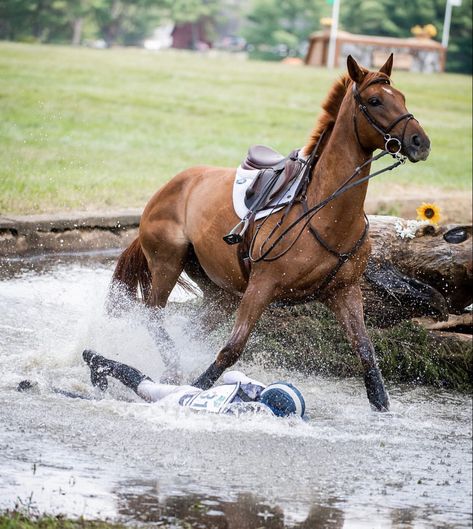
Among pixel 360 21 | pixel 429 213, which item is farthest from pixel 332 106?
pixel 360 21

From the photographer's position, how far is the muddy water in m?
5.20

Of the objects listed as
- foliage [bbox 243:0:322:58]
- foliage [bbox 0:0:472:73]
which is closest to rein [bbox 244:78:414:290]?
foliage [bbox 0:0:472:73]

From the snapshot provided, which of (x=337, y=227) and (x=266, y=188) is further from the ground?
(x=266, y=188)

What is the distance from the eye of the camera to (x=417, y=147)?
20.7 ft

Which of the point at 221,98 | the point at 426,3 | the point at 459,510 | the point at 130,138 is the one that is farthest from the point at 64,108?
the point at 426,3

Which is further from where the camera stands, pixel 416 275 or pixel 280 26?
pixel 280 26

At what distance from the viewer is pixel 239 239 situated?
7027 mm

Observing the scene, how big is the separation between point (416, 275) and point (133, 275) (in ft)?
6.61

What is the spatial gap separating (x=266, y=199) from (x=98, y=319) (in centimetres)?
187

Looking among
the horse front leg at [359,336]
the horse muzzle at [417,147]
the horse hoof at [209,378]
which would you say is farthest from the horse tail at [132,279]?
the horse muzzle at [417,147]

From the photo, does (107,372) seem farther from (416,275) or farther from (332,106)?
(416,275)

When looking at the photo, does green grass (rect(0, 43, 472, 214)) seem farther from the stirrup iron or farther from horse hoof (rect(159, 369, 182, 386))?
the stirrup iron

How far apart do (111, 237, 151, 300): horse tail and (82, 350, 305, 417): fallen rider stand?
4.21 ft

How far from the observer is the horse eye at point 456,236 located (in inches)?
334
